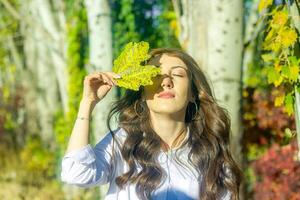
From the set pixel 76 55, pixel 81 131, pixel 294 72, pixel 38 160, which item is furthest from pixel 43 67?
pixel 81 131

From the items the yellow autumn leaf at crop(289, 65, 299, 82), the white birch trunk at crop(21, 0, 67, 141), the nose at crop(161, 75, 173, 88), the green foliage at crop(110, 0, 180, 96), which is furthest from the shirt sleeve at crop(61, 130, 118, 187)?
the white birch trunk at crop(21, 0, 67, 141)

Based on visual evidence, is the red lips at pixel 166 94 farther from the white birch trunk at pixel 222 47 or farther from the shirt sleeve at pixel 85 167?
the white birch trunk at pixel 222 47

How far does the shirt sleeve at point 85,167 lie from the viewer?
3.15 metres

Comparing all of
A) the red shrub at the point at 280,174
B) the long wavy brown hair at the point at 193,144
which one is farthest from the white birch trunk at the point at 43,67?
the long wavy brown hair at the point at 193,144

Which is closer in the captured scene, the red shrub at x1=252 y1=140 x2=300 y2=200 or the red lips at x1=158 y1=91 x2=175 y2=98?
the red lips at x1=158 y1=91 x2=175 y2=98

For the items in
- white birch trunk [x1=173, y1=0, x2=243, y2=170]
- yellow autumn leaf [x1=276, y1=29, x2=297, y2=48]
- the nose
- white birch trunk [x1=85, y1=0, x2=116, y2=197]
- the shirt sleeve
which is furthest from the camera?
white birch trunk [x1=85, y1=0, x2=116, y2=197]

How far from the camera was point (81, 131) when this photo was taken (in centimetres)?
323

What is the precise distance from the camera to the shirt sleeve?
315cm

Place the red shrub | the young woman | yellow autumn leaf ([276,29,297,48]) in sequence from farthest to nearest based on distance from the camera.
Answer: the red shrub → yellow autumn leaf ([276,29,297,48]) → the young woman

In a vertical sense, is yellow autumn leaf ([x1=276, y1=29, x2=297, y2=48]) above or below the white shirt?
above

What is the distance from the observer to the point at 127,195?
3.32 metres

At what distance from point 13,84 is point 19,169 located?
8398 millimetres

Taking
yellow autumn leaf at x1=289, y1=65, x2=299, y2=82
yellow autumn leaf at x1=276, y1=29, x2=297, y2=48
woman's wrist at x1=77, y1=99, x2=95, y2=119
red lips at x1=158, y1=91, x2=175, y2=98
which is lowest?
woman's wrist at x1=77, y1=99, x2=95, y2=119

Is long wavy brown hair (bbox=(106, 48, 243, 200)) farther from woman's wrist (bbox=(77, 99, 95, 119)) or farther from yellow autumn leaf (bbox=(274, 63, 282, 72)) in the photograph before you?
yellow autumn leaf (bbox=(274, 63, 282, 72))
